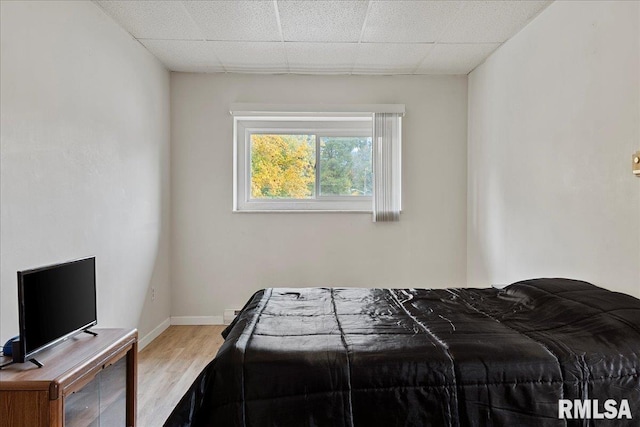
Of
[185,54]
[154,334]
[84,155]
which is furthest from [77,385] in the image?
[185,54]

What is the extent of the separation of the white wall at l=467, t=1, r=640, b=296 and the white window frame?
1.18 meters

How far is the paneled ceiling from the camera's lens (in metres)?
2.74

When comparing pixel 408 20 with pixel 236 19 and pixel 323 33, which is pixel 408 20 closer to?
pixel 323 33

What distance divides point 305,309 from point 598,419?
130 cm

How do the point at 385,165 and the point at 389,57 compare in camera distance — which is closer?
the point at 389,57

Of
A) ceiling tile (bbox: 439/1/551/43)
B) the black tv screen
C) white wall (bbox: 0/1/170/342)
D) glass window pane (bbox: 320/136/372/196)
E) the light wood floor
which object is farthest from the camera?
glass window pane (bbox: 320/136/372/196)

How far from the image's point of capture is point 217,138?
4086 mm

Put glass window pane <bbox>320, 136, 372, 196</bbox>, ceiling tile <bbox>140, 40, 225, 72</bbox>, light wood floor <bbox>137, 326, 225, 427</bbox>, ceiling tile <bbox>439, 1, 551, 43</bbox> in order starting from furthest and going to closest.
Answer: glass window pane <bbox>320, 136, 372, 196</bbox> < ceiling tile <bbox>140, 40, 225, 72</bbox> < ceiling tile <bbox>439, 1, 551, 43</bbox> < light wood floor <bbox>137, 326, 225, 427</bbox>

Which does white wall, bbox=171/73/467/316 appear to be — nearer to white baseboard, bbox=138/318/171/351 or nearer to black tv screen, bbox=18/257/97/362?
white baseboard, bbox=138/318/171/351

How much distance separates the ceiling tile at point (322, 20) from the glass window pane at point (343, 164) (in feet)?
3.90

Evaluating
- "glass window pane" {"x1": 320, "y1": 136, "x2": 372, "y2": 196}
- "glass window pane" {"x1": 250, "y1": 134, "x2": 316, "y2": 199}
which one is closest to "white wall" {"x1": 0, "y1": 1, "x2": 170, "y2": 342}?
"glass window pane" {"x1": 250, "y1": 134, "x2": 316, "y2": 199}

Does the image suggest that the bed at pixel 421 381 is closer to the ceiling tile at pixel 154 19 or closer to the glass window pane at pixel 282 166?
the ceiling tile at pixel 154 19

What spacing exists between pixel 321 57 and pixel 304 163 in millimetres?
1057

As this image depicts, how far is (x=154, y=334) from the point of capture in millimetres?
3691
